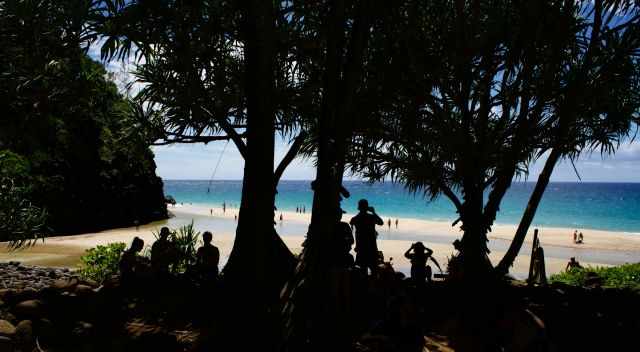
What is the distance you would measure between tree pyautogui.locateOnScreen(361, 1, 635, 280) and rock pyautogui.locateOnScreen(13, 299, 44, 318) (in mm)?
5409

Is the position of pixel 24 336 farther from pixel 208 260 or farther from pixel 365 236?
pixel 365 236

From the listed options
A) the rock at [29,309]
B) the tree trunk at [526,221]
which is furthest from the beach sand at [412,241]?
the rock at [29,309]

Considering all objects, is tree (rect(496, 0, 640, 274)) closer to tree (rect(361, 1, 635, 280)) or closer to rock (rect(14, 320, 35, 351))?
tree (rect(361, 1, 635, 280))

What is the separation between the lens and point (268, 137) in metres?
5.26

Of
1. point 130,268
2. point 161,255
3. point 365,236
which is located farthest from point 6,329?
point 365,236

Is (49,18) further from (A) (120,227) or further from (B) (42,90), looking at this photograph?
(A) (120,227)

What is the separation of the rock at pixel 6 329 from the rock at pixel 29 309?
0.54 meters

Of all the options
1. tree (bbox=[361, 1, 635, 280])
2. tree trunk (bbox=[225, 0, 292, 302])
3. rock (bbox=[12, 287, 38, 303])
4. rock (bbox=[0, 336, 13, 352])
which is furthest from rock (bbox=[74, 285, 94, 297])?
tree (bbox=[361, 1, 635, 280])

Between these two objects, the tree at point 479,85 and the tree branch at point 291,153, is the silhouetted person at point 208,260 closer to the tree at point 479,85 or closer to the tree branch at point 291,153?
the tree branch at point 291,153

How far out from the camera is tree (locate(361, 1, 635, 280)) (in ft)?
21.5

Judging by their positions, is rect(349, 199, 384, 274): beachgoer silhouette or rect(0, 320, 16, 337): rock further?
rect(349, 199, 384, 274): beachgoer silhouette

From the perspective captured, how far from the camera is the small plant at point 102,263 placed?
9680 millimetres

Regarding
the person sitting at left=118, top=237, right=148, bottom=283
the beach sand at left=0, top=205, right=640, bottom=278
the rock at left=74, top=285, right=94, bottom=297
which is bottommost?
the beach sand at left=0, top=205, right=640, bottom=278

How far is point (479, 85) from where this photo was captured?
750cm
